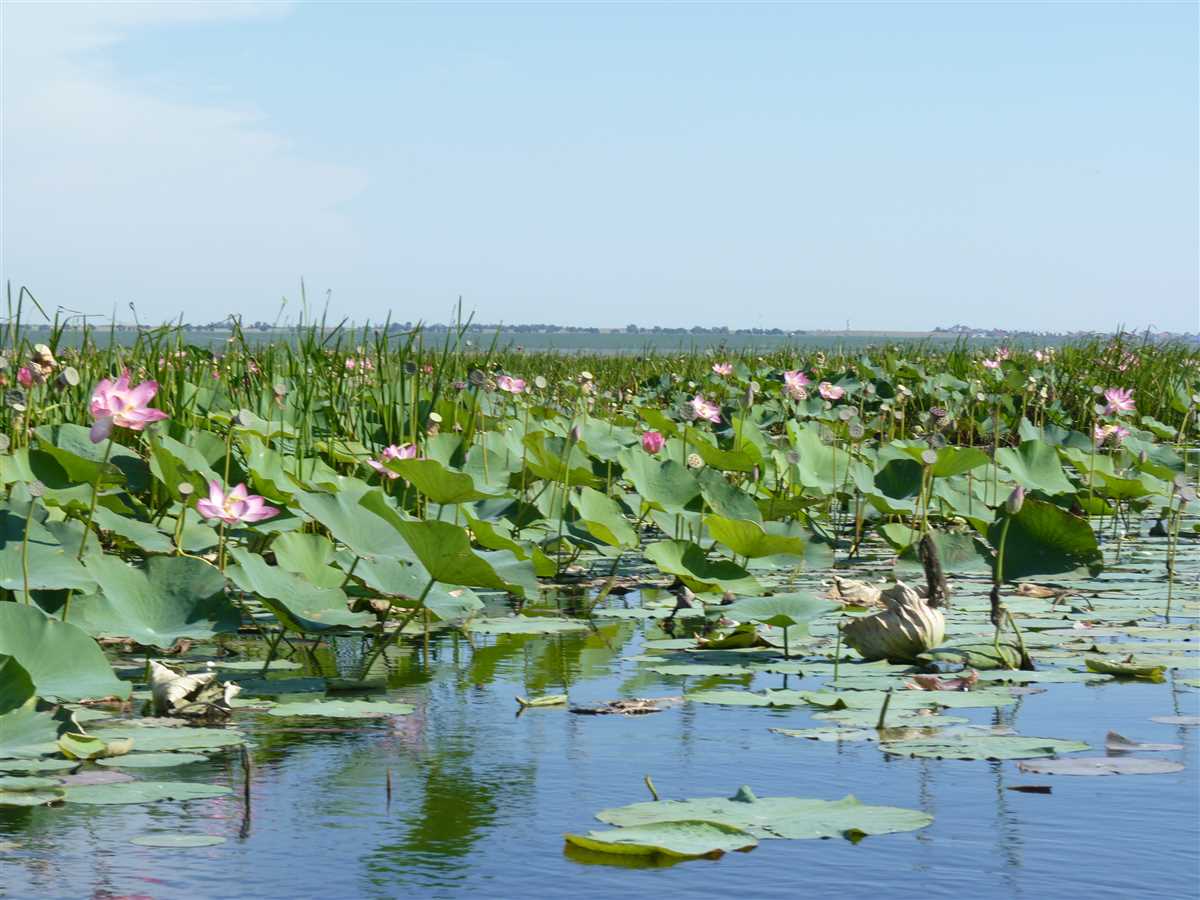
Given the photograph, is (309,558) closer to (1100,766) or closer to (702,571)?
(702,571)

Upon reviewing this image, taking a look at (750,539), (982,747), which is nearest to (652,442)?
(750,539)

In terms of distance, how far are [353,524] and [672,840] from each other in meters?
1.36

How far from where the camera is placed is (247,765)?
5.34 ft

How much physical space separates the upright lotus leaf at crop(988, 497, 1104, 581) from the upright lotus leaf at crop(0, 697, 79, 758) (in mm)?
1846

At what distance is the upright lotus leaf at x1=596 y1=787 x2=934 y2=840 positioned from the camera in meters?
1.51

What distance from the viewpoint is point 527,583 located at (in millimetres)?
2607

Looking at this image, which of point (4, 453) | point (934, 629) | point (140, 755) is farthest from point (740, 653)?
point (4, 453)

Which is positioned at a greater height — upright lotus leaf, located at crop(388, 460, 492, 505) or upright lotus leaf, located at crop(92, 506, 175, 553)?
upright lotus leaf, located at crop(388, 460, 492, 505)

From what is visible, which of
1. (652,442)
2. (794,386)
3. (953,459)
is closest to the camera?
(953,459)

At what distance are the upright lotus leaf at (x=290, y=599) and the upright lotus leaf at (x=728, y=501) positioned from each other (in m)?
1.29

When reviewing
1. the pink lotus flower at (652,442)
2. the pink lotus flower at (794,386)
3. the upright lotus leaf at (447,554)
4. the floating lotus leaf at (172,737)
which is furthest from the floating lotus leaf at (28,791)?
the pink lotus flower at (794,386)

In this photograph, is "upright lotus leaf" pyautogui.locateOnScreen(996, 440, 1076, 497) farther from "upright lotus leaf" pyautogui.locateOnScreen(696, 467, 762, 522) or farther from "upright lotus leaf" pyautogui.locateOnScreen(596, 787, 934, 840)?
"upright lotus leaf" pyautogui.locateOnScreen(596, 787, 934, 840)

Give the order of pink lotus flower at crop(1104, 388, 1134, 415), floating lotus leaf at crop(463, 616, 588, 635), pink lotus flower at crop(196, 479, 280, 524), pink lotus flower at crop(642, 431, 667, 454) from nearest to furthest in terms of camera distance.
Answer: pink lotus flower at crop(196, 479, 280, 524) → floating lotus leaf at crop(463, 616, 588, 635) → pink lotus flower at crop(642, 431, 667, 454) → pink lotus flower at crop(1104, 388, 1134, 415)

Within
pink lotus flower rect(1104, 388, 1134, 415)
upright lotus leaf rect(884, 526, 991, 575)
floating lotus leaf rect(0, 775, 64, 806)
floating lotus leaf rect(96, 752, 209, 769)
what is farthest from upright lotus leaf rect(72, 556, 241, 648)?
pink lotus flower rect(1104, 388, 1134, 415)
